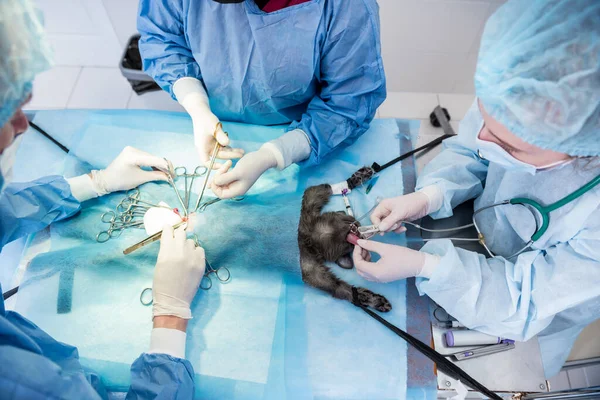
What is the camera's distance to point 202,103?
6.40ft

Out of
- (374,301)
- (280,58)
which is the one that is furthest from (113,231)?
(374,301)

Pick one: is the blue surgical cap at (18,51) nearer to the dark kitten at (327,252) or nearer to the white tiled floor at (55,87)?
the dark kitten at (327,252)

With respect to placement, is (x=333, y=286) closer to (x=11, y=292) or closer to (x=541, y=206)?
(x=541, y=206)

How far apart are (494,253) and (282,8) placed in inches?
54.4

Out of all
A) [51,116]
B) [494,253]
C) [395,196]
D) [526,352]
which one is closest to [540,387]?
[526,352]

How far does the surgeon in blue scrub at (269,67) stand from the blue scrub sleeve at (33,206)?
24.5 inches

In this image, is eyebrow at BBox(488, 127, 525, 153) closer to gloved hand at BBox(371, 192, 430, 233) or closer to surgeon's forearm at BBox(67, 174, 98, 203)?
gloved hand at BBox(371, 192, 430, 233)

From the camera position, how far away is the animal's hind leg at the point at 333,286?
5.43ft

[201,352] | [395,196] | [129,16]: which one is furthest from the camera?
[129,16]

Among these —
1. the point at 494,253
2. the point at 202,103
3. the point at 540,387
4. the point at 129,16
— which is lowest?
the point at 540,387

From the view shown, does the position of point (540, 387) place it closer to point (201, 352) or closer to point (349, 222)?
point (349, 222)

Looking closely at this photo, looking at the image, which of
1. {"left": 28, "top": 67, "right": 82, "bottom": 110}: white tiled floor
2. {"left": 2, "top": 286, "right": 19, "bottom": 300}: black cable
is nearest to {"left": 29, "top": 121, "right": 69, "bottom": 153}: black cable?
{"left": 2, "top": 286, "right": 19, "bottom": 300}: black cable

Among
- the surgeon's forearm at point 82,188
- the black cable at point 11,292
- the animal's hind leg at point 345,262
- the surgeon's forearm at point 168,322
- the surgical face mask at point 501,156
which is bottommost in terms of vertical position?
the animal's hind leg at point 345,262

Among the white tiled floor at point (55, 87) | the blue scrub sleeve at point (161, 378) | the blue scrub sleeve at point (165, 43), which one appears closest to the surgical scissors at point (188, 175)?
the blue scrub sleeve at point (165, 43)
